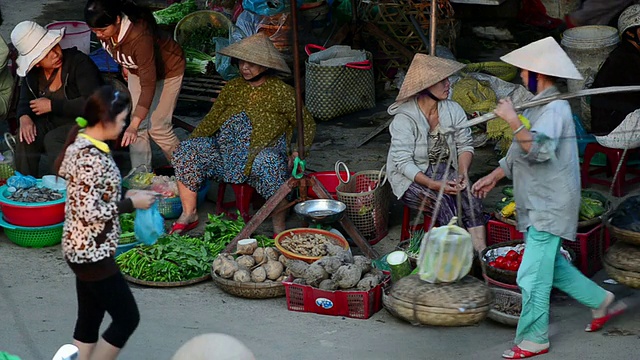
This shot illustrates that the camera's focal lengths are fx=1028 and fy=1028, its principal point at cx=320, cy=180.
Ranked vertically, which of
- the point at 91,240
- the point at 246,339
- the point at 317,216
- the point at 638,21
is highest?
the point at 638,21

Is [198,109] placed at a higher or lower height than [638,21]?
lower

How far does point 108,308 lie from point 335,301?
1.51 metres

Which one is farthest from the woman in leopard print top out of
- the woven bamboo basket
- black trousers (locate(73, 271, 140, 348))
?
the woven bamboo basket

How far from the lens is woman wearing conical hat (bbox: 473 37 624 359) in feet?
15.1

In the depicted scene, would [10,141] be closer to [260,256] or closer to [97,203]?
[260,256]

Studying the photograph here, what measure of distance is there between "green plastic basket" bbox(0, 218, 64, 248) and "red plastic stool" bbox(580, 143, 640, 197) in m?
3.47

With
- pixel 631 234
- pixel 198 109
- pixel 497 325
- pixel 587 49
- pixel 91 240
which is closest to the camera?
pixel 91 240

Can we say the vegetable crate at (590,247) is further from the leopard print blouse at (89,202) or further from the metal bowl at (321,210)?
the leopard print blouse at (89,202)

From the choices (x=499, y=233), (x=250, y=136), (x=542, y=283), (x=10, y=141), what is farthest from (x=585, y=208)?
(x=10, y=141)

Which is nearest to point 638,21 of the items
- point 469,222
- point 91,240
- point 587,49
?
point 587,49

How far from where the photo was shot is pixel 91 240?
4.26 m

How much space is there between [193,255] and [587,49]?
3789 millimetres

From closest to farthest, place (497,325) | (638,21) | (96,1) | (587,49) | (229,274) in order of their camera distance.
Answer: (497,325), (229,274), (96,1), (638,21), (587,49)

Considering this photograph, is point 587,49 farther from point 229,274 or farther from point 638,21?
point 229,274
